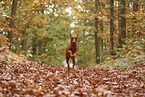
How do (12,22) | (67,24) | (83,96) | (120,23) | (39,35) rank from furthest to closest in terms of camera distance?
1. (67,24)
2. (39,35)
3. (120,23)
4. (12,22)
5. (83,96)

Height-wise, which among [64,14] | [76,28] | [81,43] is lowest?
[81,43]

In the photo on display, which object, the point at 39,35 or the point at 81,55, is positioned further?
the point at 81,55

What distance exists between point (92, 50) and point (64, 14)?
28.9ft

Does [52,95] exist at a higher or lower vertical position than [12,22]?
lower

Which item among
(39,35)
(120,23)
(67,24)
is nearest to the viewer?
(120,23)

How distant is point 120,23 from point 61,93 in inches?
601

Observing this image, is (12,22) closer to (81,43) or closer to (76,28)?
(76,28)

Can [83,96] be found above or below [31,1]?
below

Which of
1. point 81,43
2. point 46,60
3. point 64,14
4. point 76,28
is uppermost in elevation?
point 64,14

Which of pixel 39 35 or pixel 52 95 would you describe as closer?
pixel 52 95

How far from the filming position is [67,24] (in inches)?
1080

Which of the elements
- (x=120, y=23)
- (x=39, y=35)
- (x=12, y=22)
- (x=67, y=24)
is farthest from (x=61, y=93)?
(x=67, y=24)

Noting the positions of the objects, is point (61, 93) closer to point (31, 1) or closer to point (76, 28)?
point (31, 1)

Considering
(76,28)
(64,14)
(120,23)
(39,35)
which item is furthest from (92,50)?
(120,23)
